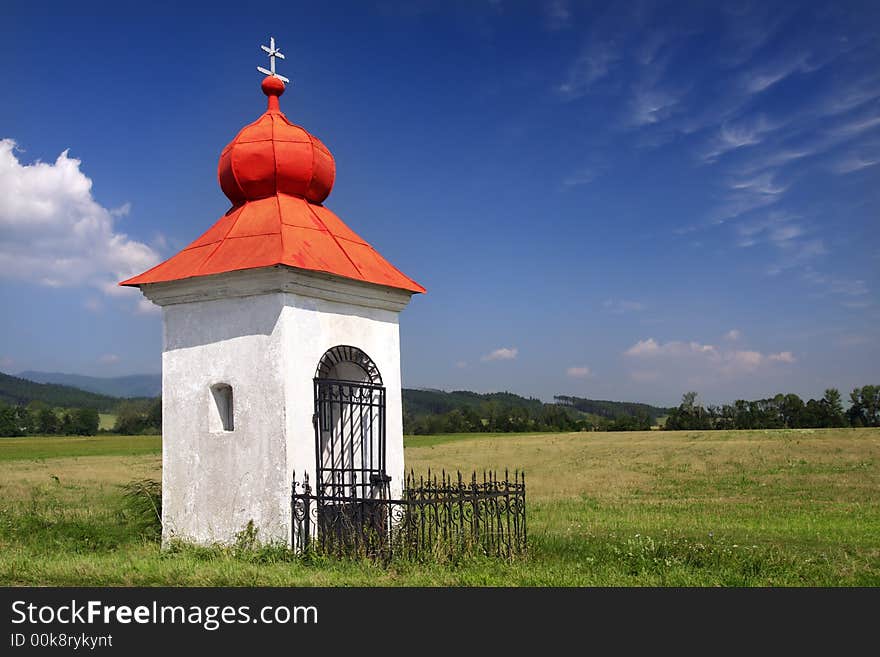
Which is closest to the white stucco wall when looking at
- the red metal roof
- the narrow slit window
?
the narrow slit window

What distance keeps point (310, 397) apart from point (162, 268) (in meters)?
2.93

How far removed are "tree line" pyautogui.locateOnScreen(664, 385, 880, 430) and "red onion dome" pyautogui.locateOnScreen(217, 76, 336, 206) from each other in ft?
246

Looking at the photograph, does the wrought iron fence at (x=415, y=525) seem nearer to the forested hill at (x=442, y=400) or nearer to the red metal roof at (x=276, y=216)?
the red metal roof at (x=276, y=216)

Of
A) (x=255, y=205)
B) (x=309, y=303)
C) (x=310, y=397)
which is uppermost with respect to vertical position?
(x=255, y=205)

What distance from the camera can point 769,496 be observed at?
2166cm

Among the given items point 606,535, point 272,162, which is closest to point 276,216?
point 272,162

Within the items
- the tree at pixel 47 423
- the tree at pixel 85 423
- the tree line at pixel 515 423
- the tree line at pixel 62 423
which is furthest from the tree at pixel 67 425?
the tree line at pixel 515 423

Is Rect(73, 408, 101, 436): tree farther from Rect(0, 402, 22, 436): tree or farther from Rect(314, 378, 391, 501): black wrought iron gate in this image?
Rect(314, 378, 391, 501): black wrought iron gate

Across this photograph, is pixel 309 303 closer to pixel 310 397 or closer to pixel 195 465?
pixel 310 397

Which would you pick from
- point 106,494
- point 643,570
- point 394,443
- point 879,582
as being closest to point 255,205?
point 394,443

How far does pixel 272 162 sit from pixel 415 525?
5.40 m

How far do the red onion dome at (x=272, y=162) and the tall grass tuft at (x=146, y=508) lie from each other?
467 cm

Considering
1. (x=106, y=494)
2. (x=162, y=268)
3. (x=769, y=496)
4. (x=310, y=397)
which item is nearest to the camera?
(x=310, y=397)

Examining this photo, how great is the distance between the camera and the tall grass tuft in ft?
39.1
